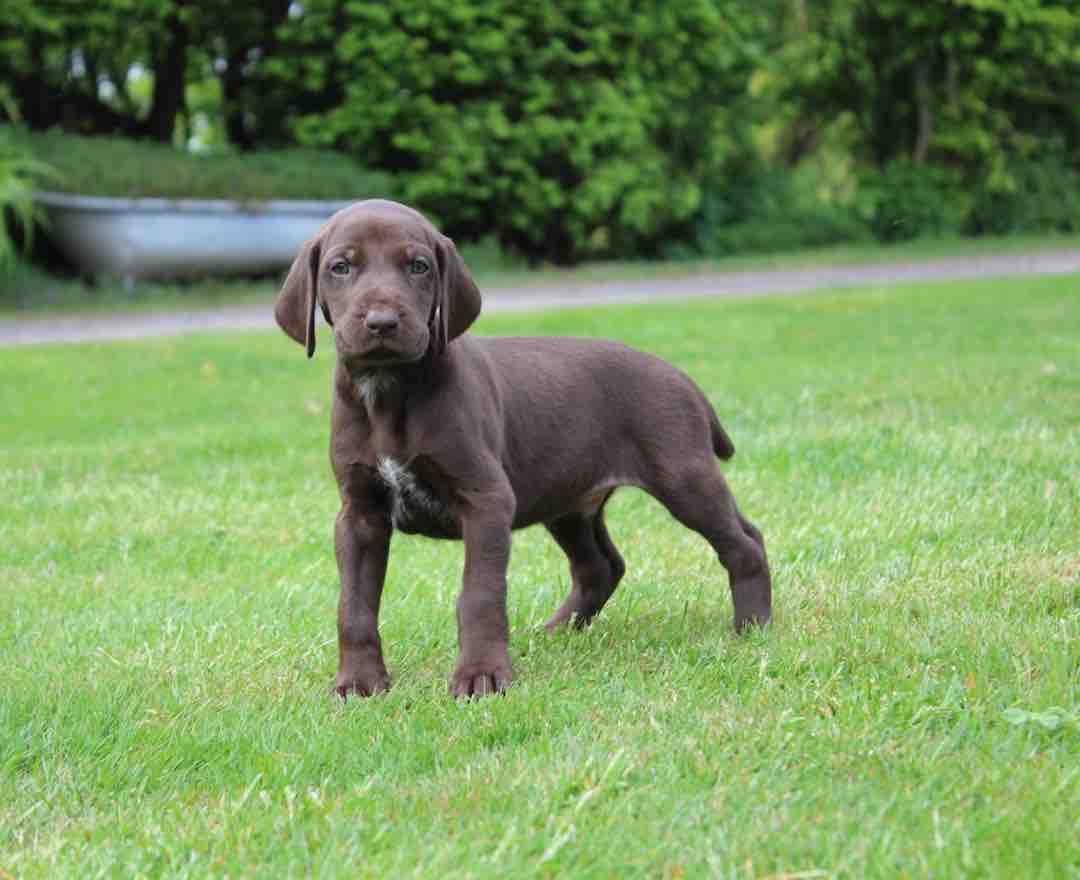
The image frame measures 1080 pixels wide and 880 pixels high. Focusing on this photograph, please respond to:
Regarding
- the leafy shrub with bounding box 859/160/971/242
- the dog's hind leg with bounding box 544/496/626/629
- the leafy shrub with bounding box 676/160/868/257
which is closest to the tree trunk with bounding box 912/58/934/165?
the leafy shrub with bounding box 859/160/971/242

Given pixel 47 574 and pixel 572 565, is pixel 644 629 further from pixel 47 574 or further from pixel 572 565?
pixel 47 574

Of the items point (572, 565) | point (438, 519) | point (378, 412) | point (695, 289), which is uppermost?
point (378, 412)

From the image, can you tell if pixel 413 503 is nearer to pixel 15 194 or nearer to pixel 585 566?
pixel 585 566

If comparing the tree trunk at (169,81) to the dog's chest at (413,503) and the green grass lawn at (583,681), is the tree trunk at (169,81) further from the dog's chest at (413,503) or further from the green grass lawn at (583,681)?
the dog's chest at (413,503)

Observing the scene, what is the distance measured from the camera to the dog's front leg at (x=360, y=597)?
13.4 ft

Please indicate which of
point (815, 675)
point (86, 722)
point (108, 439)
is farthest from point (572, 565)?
point (108, 439)

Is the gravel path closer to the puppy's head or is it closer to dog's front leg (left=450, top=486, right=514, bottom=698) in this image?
the puppy's head

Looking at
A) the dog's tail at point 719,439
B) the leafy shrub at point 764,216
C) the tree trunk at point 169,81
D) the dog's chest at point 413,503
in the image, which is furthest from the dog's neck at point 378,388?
the leafy shrub at point 764,216

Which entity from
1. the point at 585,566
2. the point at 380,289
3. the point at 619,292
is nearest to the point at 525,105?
the point at 619,292

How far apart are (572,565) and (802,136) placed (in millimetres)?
23791

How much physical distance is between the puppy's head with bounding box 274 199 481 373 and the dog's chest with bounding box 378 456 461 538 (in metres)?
0.28

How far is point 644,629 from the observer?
4.65 m

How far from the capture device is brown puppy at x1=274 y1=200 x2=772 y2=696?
3975 mm

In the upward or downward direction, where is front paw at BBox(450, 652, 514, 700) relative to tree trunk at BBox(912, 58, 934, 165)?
downward
